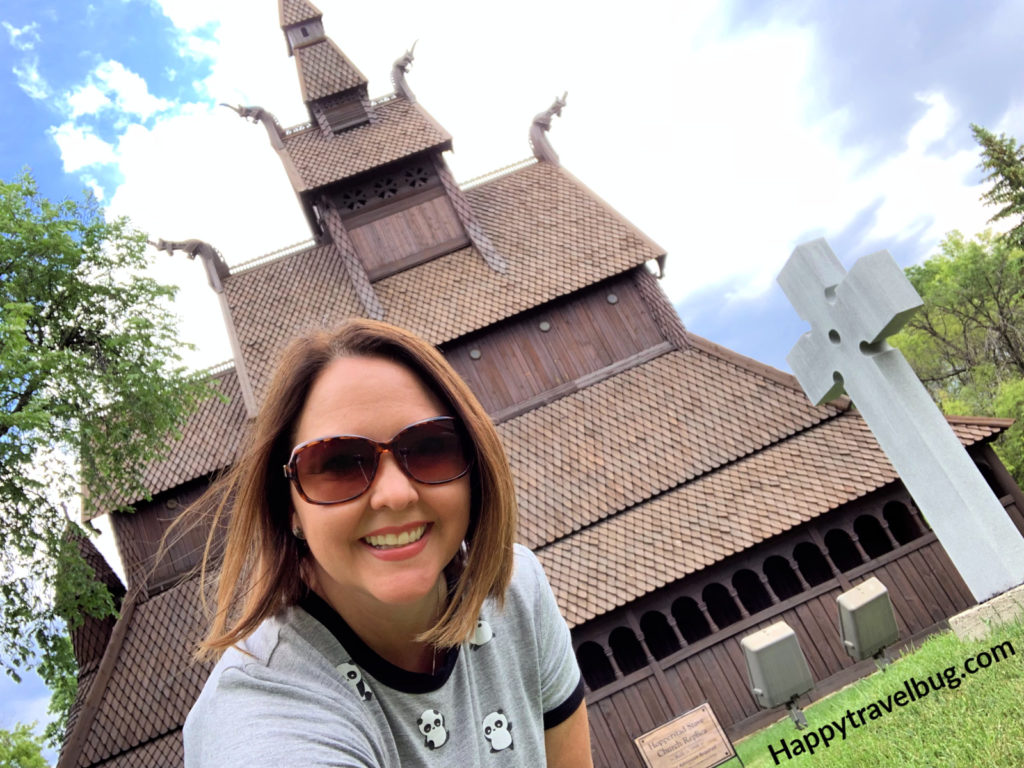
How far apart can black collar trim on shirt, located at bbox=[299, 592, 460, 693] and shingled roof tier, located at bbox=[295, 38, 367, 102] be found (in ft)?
60.0

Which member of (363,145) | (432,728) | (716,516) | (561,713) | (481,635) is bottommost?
(561,713)

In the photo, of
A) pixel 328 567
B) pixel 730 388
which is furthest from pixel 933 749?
pixel 730 388

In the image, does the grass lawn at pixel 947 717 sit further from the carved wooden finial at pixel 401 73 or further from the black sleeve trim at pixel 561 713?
the carved wooden finial at pixel 401 73

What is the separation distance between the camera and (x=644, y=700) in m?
11.5

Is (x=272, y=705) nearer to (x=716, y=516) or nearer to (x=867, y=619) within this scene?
(x=867, y=619)

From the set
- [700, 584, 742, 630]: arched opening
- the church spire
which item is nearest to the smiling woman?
[700, 584, 742, 630]: arched opening

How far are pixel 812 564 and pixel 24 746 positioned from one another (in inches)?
1014

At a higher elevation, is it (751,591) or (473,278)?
(473,278)

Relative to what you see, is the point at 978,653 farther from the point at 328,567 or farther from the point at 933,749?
the point at 328,567

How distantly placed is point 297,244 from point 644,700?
12.7m

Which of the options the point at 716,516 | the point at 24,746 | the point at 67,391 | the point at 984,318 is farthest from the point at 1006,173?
the point at 24,746

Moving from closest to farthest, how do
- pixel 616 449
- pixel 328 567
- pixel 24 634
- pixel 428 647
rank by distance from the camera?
pixel 328 567 → pixel 428 647 → pixel 24 634 → pixel 616 449

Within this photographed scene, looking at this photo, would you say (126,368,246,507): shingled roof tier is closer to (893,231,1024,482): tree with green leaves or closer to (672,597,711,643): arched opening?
(672,597,711,643): arched opening

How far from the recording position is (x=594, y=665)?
39.9 ft
